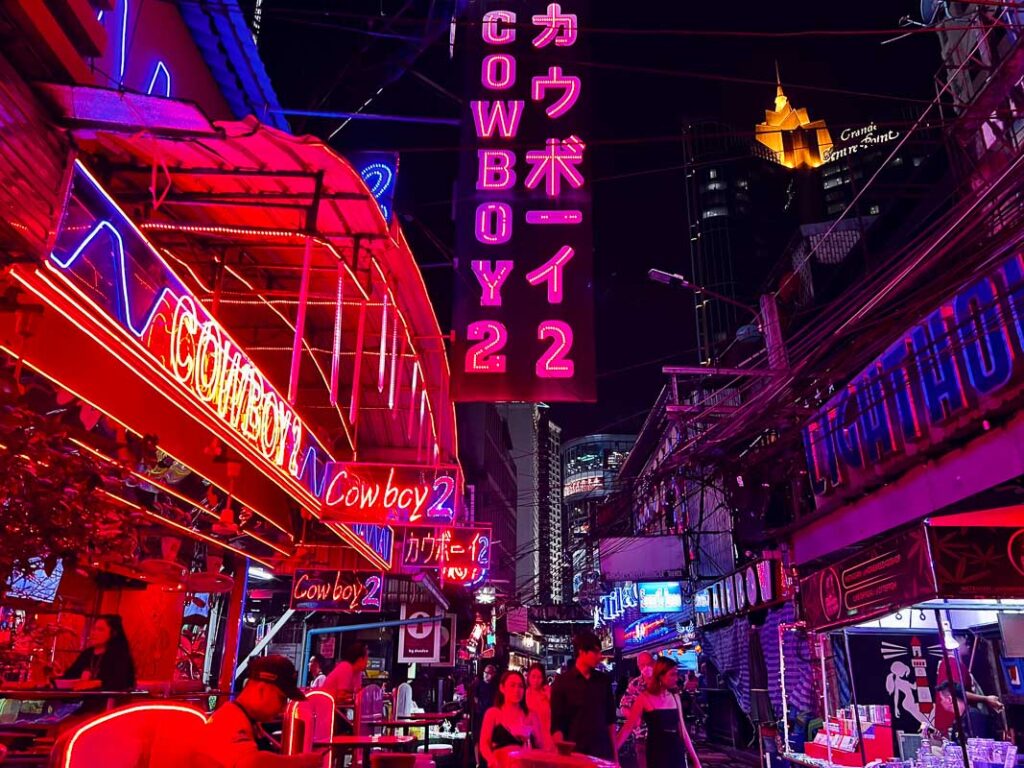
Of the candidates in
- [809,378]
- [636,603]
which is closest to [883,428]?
[809,378]

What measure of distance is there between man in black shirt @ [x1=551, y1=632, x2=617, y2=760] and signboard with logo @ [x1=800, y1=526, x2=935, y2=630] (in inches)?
130

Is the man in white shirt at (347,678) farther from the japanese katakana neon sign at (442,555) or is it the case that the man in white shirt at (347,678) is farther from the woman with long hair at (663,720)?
the japanese katakana neon sign at (442,555)

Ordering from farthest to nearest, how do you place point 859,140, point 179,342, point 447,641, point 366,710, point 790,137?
1. point 790,137
2. point 447,641
3. point 366,710
4. point 859,140
5. point 179,342

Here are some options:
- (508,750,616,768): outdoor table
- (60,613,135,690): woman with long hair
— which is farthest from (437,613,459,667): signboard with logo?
(508,750,616,768): outdoor table

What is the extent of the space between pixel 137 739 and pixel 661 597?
90.1 feet

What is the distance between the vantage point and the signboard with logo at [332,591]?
13.4m

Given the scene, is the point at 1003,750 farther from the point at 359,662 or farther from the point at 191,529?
the point at 191,529

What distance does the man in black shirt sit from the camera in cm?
659

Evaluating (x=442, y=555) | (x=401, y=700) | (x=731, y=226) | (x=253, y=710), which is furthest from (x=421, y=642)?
(x=731, y=226)

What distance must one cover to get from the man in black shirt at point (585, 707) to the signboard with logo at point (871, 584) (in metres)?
3.30

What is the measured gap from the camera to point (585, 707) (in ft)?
21.9

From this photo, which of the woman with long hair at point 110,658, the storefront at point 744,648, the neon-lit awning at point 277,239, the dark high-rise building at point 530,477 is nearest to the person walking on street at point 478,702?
the storefront at point 744,648

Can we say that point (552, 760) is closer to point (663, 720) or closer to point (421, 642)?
point (663, 720)

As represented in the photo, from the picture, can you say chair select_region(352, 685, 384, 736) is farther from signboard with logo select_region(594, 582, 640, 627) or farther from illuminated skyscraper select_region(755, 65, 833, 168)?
illuminated skyscraper select_region(755, 65, 833, 168)
